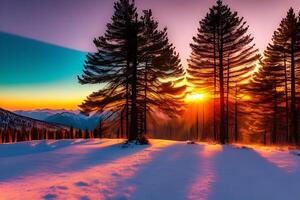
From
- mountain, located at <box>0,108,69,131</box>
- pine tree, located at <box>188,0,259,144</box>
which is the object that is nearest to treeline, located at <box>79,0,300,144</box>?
pine tree, located at <box>188,0,259,144</box>

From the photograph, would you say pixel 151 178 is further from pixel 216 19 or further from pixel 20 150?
pixel 216 19

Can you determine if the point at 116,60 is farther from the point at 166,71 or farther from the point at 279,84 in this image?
the point at 279,84

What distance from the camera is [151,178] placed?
7914mm

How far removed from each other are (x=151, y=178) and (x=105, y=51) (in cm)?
1292

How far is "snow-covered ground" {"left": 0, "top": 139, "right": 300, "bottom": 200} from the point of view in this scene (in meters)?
6.56

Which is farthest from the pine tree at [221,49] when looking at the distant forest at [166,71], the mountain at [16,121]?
the mountain at [16,121]

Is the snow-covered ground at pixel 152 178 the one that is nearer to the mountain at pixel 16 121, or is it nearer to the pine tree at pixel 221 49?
the pine tree at pixel 221 49

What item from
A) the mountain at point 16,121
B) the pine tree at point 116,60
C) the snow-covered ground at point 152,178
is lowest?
the snow-covered ground at point 152,178

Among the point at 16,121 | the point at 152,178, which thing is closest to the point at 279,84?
the point at 152,178

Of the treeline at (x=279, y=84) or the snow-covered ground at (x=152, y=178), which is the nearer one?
the snow-covered ground at (x=152, y=178)

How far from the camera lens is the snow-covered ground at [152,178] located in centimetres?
656

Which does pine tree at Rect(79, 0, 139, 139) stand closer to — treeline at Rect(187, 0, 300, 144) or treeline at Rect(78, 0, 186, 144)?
treeline at Rect(78, 0, 186, 144)

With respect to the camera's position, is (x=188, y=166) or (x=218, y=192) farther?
(x=188, y=166)

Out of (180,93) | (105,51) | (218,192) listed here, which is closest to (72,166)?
(218,192)
